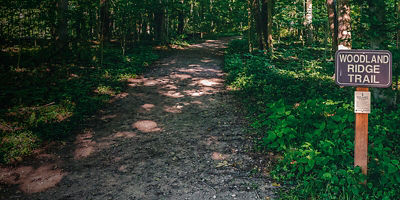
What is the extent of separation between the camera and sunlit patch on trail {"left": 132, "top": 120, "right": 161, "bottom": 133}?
7.07m

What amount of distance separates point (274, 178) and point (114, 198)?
8.75ft

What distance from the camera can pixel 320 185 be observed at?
413 cm

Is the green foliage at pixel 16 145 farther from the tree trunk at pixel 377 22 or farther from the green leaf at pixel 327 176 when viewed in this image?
the tree trunk at pixel 377 22

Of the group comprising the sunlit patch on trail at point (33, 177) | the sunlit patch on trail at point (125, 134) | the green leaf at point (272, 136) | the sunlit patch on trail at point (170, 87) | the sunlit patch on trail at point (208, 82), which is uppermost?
the sunlit patch on trail at point (208, 82)

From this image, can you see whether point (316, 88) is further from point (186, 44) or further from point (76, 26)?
point (186, 44)

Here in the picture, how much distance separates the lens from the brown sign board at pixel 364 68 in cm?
378

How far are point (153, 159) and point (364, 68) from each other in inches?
161

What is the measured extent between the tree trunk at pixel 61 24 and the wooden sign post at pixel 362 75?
38.3 feet

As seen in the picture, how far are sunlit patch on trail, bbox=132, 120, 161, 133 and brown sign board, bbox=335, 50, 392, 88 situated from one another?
4.62 m

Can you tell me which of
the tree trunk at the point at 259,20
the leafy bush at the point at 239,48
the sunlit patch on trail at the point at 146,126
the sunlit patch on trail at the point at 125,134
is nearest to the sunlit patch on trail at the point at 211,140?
the sunlit patch on trail at the point at 146,126

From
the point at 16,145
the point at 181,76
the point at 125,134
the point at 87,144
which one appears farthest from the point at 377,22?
the point at 16,145

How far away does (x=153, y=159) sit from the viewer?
5.57 meters

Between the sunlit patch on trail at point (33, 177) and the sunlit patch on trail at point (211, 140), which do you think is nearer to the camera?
the sunlit patch on trail at point (33, 177)

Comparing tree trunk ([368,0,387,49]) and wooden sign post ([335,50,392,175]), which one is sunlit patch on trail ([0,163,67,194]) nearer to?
wooden sign post ([335,50,392,175])
